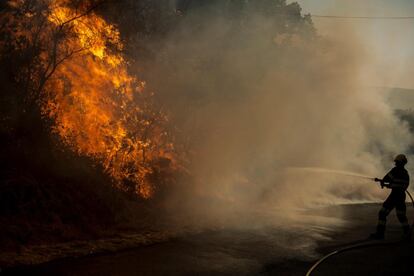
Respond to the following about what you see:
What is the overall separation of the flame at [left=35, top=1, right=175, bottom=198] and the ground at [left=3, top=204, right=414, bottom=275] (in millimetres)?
3458

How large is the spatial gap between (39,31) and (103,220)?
16.6ft

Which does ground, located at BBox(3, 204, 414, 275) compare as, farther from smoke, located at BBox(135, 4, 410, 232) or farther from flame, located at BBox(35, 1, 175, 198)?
flame, located at BBox(35, 1, 175, 198)

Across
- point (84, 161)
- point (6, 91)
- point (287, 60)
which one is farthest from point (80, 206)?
point (287, 60)

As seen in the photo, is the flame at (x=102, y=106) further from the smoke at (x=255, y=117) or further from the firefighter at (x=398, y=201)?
the firefighter at (x=398, y=201)

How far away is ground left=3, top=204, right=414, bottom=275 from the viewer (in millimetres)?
6629

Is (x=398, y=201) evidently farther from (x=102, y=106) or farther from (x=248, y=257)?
(x=102, y=106)

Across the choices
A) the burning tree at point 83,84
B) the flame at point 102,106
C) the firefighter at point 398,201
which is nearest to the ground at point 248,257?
the firefighter at point 398,201

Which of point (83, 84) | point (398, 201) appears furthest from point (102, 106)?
point (398, 201)

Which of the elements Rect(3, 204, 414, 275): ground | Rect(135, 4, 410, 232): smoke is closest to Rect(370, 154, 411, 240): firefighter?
Rect(3, 204, 414, 275): ground

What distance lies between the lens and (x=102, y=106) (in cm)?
1168

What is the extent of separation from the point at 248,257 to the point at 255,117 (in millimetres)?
13119

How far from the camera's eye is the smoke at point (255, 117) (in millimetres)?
14281

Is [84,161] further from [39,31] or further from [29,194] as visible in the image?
[39,31]

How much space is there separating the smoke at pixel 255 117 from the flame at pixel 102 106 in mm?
1360
